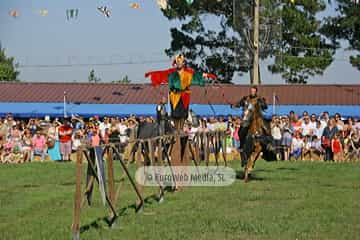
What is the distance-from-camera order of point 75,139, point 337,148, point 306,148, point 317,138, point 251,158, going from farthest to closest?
point 306,148, point 75,139, point 317,138, point 337,148, point 251,158

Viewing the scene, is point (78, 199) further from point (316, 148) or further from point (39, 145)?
point (316, 148)

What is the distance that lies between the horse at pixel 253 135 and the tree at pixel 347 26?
3064cm

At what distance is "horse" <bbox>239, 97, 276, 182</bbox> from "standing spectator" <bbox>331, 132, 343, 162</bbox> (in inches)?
340

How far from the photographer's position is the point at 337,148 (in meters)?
25.3

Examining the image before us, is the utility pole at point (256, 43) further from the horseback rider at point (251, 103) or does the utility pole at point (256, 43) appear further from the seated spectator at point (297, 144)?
the horseback rider at point (251, 103)

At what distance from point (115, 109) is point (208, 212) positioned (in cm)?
2714

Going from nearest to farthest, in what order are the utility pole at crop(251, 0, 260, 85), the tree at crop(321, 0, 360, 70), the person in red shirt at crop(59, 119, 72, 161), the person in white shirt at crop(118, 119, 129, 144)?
the person in red shirt at crop(59, 119, 72, 161)
the person in white shirt at crop(118, 119, 129, 144)
the utility pole at crop(251, 0, 260, 85)
the tree at crop(321, 0, 360, 70)

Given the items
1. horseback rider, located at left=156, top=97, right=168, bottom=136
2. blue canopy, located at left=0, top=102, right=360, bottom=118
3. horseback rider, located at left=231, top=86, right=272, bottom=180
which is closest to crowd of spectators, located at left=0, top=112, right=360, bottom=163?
horseback rider, located at left=156, top=97, right=168, bottom=136

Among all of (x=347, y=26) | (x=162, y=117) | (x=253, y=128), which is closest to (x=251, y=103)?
(x=253, y=128)

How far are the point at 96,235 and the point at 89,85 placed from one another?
3386cm

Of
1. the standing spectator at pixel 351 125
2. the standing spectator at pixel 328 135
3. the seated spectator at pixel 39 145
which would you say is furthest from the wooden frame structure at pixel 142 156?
the seated spectator at pixel 39 145

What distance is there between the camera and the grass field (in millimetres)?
9797

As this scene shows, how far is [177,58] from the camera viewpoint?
15250 millimetres

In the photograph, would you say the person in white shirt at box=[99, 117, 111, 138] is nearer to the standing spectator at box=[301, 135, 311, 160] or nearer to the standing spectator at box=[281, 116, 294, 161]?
the standing spectator at box=[281, 116, 294, 161]
